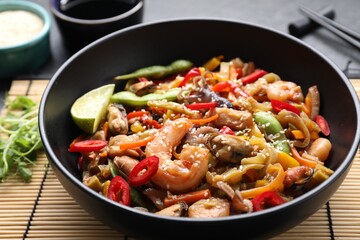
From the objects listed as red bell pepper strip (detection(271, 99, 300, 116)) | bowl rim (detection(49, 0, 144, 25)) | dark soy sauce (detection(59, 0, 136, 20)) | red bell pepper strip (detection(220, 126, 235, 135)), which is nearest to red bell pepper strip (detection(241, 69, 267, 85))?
red bell pepper strip (detection(271, 99, 300, 116))

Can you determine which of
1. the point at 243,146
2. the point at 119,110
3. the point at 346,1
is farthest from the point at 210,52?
the point at 346,1

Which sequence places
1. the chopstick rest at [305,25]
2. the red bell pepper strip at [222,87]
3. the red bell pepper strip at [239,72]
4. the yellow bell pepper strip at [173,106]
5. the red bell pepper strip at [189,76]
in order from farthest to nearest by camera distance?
the chopstick rest at [305,25], the red bell pepper strip at [239,72], the red bell pepper strip at [189,76], the red bell pepper strip at [222,87], the yellow bell pepper strip at [173,106]

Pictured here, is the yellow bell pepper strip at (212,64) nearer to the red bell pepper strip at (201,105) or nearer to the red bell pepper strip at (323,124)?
the red bell pepper strip at (201,105)

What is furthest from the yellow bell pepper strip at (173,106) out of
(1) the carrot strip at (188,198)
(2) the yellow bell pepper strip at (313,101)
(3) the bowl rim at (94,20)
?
(3) the bowl rim at (94,20)

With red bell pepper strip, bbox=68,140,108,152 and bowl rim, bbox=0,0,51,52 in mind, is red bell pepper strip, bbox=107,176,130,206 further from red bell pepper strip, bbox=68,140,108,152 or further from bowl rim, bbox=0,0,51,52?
bowl rim, bbox=0,0,51,52

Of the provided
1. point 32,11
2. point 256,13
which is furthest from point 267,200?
point 32,11
